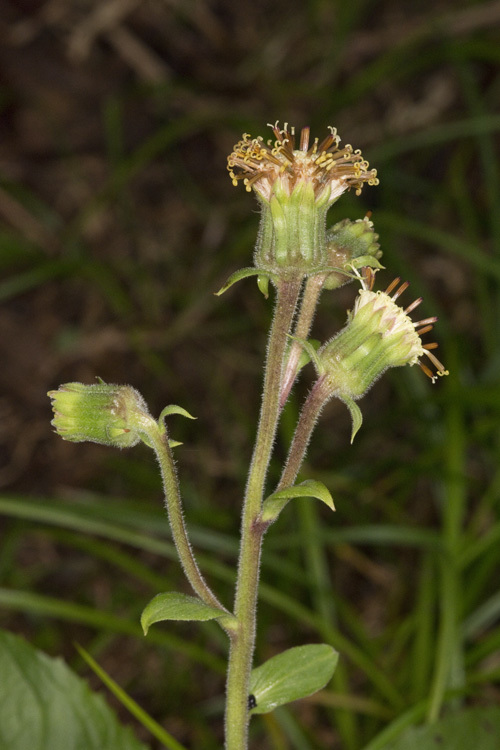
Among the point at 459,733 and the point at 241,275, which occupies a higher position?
the point at 241,275

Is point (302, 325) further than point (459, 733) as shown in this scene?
No

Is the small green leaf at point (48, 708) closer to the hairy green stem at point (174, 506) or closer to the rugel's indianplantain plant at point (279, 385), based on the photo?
the rugel's indianplantain plant at point (279, 385)

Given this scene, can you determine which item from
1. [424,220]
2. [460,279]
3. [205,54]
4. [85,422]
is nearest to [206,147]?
[205,54]

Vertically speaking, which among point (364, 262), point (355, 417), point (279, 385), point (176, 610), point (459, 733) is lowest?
point (459, 733)

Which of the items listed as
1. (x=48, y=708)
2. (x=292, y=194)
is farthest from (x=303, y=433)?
(x=48, y=708)

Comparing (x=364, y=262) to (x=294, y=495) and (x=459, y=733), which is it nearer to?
(x=294, y=495)

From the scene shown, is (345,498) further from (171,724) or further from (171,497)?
(171,497)

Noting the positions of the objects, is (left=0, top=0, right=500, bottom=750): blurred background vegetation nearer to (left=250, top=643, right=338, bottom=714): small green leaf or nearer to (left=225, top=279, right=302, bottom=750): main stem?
(left=250, top=643, right=338, bottom=714): small green leaf
